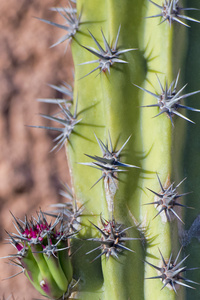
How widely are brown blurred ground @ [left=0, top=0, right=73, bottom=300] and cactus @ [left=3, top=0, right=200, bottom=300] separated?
67 cm

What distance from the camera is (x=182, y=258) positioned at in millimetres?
1150

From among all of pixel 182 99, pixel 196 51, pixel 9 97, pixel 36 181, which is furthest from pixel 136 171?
pixel 9 97

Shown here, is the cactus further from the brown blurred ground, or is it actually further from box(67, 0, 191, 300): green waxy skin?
the brown blurred ground

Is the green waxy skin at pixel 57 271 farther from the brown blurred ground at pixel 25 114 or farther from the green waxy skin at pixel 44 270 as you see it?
the brown blurred ground at pixel 25 114

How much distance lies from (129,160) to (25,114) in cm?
88

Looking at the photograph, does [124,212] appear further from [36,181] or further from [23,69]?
[23,69]

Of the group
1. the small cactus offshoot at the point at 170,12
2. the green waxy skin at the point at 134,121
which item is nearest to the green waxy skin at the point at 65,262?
the green waxy skin at the point at 134,121

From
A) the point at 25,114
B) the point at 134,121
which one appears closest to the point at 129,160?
the point at 134,121

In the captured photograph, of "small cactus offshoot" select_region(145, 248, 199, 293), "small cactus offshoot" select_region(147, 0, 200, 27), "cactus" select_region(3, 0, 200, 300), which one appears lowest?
"small cactus offshoot" select_region(145, 248, 199, 293)

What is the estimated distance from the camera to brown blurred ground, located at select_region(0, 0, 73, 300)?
1.80 metres

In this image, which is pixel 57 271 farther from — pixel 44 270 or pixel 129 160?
pixel 129 160

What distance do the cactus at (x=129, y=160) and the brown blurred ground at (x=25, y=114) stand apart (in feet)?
2.19

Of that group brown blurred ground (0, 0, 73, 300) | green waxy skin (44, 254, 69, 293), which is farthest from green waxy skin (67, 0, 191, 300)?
brown blurred ground (0, 0, 73, 300)

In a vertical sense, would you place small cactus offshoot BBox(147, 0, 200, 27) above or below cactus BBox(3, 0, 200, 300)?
above
